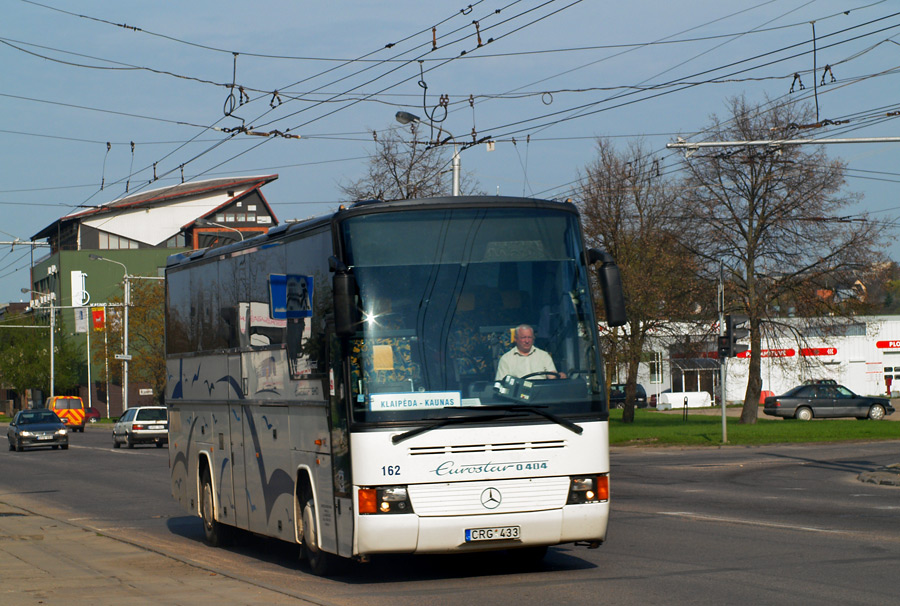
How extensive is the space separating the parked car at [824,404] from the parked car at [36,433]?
2998 cm

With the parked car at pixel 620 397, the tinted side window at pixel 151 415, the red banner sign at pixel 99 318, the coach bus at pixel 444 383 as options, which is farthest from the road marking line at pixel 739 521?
the red banner sign at pixel 99 318

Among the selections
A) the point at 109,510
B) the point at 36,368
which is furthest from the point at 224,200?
the point at 109,510

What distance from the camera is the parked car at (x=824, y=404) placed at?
171 feet

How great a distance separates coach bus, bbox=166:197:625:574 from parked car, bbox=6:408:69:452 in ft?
112

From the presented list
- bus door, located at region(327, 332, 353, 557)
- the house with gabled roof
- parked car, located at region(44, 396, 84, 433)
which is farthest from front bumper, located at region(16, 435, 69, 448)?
the house with gabled roof

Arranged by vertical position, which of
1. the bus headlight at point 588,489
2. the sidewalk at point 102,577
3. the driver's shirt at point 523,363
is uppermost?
the driver's shirt at point 523,363

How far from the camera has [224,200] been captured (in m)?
104

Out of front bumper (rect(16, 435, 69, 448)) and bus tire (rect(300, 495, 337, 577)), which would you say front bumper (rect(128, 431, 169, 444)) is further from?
bus tire (rect(300, 495, 337, 577))

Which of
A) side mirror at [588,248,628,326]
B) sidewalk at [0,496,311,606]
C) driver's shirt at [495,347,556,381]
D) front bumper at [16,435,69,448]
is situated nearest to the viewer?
sidewalk at [0,496,311,606]

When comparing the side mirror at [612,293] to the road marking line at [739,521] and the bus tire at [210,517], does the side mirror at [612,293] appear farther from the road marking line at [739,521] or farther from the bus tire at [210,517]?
the bus tire at [210,517]

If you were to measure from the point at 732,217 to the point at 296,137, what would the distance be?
1951cm

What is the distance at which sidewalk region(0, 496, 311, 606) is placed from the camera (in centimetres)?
928

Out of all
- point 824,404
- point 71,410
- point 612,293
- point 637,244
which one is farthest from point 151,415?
point 612,293

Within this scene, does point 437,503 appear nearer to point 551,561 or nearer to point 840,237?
point 551,561
